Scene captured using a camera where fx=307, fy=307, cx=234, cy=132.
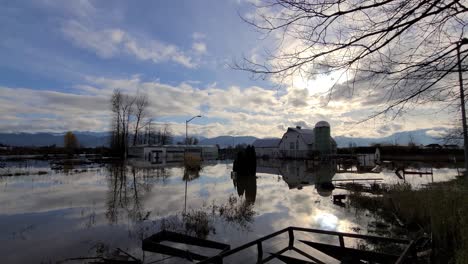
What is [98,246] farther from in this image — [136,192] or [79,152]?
[79,152]

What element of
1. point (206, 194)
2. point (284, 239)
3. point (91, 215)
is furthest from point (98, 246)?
point (206, 194)

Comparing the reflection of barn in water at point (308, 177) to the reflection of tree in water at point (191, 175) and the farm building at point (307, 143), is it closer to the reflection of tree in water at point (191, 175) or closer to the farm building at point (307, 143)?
the reflection of tree in water at point (191, 175)

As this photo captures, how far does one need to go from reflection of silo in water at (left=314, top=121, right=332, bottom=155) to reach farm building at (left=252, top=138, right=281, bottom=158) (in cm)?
1282

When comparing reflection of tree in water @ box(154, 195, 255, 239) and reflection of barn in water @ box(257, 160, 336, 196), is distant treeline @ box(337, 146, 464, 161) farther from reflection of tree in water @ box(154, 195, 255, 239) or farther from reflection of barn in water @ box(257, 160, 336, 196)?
reflection of tree in water @ box(154, 195, 255, 239)

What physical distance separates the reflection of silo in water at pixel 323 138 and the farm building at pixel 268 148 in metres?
12.8

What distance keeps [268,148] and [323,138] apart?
21204 millimetres

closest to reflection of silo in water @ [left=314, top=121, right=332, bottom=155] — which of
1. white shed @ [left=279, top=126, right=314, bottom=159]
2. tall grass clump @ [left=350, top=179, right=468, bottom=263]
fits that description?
white shed @ [left=279, top=126, right=314, bottom=159]

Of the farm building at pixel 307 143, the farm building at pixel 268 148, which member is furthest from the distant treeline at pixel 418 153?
the farm building at pixel 268 148

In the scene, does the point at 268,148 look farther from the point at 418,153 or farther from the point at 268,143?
the point at 418,153

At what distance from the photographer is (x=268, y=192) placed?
19.6m

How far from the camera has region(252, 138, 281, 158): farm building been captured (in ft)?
252

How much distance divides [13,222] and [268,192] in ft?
43.4

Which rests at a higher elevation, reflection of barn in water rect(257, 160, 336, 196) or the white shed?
the white shed

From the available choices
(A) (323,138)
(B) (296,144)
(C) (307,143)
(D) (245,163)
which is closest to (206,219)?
(D) (245,163)
